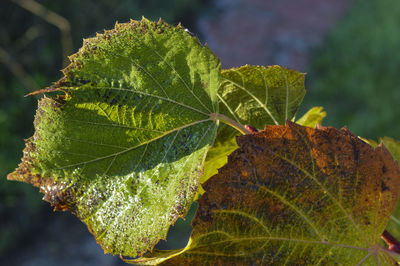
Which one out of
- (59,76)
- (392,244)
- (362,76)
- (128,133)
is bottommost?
(392,244)

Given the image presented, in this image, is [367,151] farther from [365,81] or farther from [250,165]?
[365,81]

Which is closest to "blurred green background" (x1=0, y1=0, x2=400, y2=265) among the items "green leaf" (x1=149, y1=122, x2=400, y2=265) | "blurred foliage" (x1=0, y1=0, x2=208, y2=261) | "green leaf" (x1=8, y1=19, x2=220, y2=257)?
"blurred foliage" (x1=0, y1=0, x2=208, y2=261)

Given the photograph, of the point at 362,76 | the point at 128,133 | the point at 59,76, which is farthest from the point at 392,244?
the point at 362,76

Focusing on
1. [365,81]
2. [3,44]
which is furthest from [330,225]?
[365,81]

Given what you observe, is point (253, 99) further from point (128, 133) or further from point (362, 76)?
point (362, 76)

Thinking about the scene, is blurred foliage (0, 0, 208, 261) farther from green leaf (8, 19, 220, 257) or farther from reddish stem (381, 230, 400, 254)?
reddish stem (381, 230, 400, 254)
